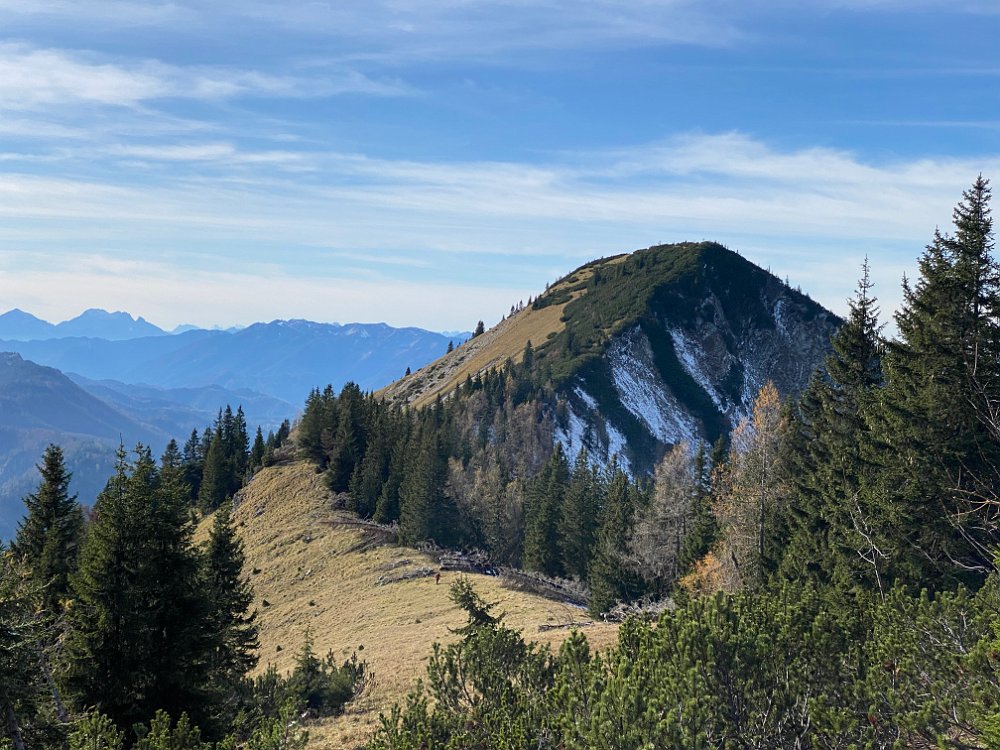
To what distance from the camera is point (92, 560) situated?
16.3m

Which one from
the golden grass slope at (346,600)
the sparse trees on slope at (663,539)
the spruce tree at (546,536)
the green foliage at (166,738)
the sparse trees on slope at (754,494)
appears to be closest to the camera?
the green foliage at (166,738)

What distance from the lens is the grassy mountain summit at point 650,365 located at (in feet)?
491

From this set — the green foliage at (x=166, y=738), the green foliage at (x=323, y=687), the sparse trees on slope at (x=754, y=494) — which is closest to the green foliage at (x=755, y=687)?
the green foliage at (x=166, y=738)

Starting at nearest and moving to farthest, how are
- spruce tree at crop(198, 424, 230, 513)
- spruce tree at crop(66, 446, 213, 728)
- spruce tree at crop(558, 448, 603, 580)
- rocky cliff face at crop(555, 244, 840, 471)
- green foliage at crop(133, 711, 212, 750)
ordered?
green foliage at crop(133, 711, 212, 750), spruce tree at crop(66, 446, 213, 728), spruce tree at crop(558, 448, 603, 580), spruce tree at crop(198, 424, 230, 513), rocky cliff face at crop(555, 244, 840, 471)

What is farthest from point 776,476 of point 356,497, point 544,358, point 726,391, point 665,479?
point 726,391

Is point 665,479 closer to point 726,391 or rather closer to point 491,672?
point 491,672

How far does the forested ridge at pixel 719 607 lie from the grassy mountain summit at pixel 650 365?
10298 centimetres

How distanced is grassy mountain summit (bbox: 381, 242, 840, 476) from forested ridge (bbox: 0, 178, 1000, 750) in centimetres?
10298

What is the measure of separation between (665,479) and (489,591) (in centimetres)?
1448

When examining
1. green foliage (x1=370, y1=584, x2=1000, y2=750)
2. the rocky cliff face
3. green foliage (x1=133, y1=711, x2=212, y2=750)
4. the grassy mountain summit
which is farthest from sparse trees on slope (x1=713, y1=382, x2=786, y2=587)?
the grassy mountain summit

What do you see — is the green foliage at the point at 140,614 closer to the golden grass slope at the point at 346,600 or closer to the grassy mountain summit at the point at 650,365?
the golden grass slope at the point at 346,600

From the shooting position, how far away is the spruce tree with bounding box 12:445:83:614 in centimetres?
2923

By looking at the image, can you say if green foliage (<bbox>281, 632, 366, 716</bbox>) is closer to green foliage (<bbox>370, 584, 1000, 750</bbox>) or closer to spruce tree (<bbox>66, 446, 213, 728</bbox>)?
spruce tree (<bbox>66, 446, 213, 728</bbox>)

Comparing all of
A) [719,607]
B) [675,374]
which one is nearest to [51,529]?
[719,607]
